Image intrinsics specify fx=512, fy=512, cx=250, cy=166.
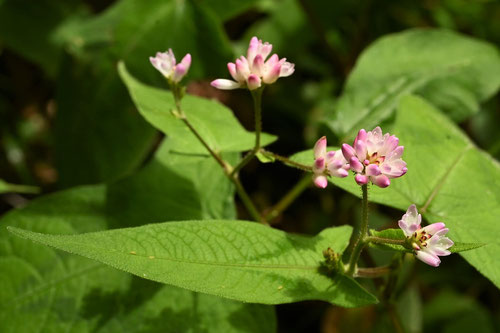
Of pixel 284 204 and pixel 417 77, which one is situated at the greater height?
pixel 417 77

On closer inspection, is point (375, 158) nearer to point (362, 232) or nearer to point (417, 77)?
point (362, 232)

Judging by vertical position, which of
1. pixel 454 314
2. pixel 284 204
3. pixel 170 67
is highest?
pixel 170 67

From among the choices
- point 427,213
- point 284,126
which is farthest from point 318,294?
point 284,126

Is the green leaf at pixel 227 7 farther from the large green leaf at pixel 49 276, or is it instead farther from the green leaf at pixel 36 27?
the large green leaf at pixel 49 276

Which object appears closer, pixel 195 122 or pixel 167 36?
pixel 195 122

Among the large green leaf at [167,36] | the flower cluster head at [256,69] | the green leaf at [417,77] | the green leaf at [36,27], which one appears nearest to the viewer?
the flower cluster head at [256,69]

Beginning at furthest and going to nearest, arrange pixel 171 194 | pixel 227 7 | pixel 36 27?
pixel 36 27 < pixel 227 7 < pixel 171 194

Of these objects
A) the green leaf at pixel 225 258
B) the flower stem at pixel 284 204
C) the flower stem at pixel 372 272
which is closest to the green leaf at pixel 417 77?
the flower stem at pixel 284 204

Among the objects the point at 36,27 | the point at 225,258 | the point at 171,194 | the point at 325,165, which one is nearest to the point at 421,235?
the point at 325,165
